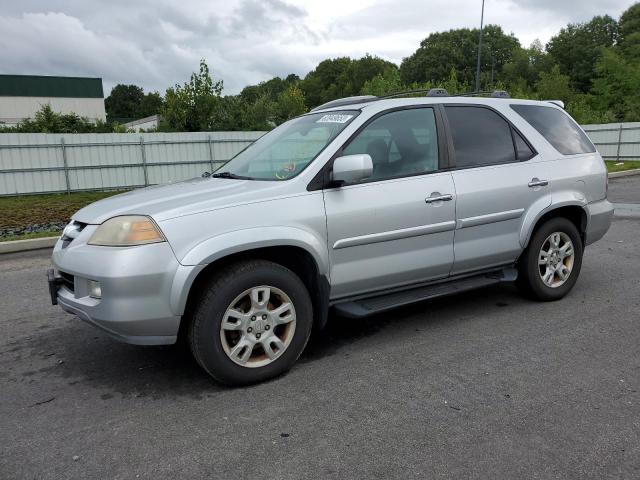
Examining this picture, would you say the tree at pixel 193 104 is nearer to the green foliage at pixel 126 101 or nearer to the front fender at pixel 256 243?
the front fender at pixel 256 243

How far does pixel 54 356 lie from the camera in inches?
154

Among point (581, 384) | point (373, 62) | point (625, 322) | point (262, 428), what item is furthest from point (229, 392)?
point (373, 62)

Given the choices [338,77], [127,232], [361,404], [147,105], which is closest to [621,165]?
[361,404]

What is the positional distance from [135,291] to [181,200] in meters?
0.65

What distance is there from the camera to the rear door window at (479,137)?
4.22m

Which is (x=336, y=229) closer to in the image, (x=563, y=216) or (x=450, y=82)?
(x=563, y=216)

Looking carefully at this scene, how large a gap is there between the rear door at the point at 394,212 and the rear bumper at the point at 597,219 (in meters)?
1.68

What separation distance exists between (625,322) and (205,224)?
3359 mm

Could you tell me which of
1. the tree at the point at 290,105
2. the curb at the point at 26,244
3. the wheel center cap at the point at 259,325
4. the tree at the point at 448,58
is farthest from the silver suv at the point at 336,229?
the tree at the point at 448,58

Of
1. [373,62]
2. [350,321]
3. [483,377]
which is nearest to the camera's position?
[483,377]

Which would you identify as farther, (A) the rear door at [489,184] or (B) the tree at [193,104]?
(B) the tree at [193,104]

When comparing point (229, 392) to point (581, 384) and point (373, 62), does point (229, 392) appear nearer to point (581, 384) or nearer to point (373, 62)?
point (581, 384)

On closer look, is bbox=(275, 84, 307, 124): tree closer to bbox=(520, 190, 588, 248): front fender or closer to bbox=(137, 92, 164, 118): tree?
bbox=(520, 190, 588, 248): front fender

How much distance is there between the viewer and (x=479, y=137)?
171 inches
